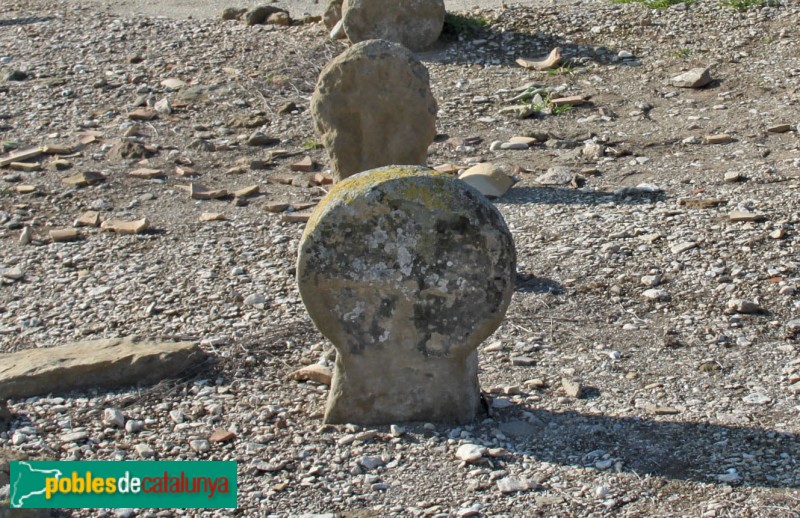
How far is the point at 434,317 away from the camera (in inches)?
232

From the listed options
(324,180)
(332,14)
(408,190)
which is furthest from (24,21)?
(408,190)

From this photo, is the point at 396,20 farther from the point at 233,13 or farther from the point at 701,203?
the point at 701,203

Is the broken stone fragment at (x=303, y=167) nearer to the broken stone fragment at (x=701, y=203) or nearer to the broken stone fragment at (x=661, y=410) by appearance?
the broken stone fragment at (x=701, y=203)

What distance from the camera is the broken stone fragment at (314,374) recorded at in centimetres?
666

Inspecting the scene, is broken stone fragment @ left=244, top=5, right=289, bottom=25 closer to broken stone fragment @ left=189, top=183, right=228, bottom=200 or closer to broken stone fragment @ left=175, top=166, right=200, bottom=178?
broken stone fragment @ left=175, top=166, right=200, bottom=178

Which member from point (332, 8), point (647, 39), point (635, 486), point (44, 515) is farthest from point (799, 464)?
point (332, 8)

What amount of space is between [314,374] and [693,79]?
247 inches

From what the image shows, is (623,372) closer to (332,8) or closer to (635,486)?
(635,486)

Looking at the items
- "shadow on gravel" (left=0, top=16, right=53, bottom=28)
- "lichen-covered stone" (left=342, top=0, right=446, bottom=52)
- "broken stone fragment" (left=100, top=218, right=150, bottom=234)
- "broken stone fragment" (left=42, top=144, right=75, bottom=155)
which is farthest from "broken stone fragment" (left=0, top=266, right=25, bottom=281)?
"shadow on gravel" (left=0, top=16, right=53, bottom=28)

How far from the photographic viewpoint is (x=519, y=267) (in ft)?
26.9

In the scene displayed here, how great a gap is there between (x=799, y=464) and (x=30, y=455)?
3.77m

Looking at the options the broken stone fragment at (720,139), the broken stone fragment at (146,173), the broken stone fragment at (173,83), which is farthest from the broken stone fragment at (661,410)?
the broken stone fragment at (173,83)

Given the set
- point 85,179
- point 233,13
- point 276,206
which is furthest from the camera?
point 233,13

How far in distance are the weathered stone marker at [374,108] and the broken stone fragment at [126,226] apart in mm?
1575
